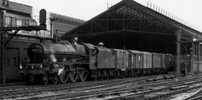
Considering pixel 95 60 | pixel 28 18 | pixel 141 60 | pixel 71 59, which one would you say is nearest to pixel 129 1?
pixel 141 60

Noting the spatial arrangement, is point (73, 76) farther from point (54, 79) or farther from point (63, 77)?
point (54, 79)

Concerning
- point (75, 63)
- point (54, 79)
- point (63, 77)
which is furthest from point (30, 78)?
point (75, 63)

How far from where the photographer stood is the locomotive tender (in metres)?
20.9

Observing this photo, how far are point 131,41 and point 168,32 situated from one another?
10.7 m

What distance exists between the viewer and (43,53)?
21.0 meters

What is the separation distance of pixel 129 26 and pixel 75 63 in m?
20.3

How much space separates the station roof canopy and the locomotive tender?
814cm

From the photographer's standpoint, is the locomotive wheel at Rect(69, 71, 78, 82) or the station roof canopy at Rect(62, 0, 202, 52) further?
the station roof canopy at Rect(62, 0, 202, 52)

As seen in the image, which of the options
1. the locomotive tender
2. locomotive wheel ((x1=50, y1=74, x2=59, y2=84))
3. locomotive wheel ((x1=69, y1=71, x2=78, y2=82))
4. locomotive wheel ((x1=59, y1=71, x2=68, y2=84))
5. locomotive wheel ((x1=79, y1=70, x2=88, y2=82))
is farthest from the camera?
locomotive wheel ((x1=79, y1=70, x2=88, y2=82))

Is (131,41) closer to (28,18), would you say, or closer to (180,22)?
(180,22)

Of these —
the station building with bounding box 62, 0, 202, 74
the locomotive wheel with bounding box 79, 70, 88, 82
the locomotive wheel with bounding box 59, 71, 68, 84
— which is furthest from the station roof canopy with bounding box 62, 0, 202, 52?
the locomotive wheel with bounding box 59, 71, 68, 84

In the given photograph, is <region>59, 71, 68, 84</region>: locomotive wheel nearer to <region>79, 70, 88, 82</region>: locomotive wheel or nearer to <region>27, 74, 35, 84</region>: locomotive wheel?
<region>79, 70, 88, 82</region>: locomotive wheel

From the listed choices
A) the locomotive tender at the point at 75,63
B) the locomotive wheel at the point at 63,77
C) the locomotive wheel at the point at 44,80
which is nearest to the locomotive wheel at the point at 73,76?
the locomotive tender at the point at 75,63

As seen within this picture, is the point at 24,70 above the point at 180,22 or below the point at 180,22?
below
